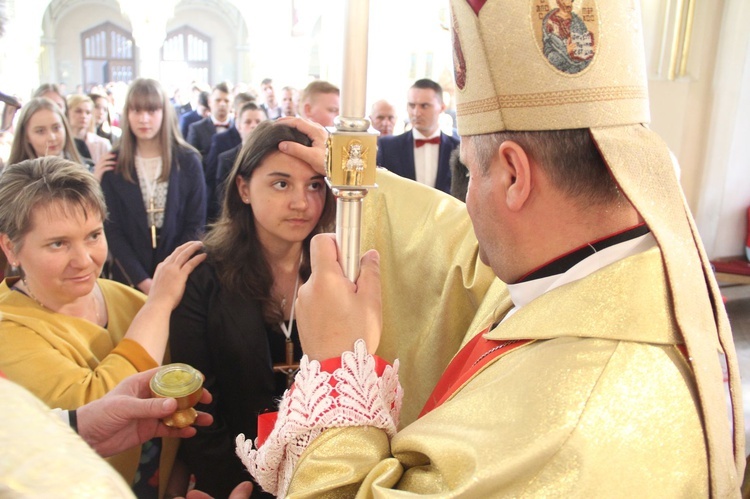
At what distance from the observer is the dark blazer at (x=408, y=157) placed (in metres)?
5.04

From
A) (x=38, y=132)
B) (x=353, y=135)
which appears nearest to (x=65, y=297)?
(x=353, y=135)

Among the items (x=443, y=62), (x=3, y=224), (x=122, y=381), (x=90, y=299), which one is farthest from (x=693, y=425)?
(x=443, y=62)

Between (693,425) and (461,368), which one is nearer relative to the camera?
(693,425)

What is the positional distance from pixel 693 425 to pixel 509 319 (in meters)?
0.33

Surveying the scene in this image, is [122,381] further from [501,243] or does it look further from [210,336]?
[501,243]

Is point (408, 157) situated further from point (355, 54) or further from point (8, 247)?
point (355, 54)

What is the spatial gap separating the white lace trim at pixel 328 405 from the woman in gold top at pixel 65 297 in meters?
0.69

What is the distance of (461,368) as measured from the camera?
4.49 ft

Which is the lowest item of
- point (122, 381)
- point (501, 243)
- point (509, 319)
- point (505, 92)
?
point (122, 381)

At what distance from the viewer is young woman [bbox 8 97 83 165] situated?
150 inches

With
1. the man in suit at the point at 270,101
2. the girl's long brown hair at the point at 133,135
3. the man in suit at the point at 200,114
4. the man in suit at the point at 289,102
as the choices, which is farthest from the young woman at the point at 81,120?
the man in suit at the point at 270,101

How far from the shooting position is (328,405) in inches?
43.1

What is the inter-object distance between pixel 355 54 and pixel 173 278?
110 centimetres

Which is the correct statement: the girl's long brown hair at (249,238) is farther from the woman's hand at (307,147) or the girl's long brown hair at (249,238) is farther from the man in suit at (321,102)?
the man in suit at (321,102)
